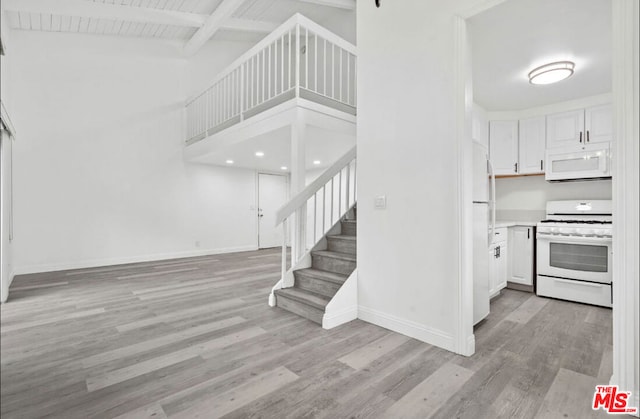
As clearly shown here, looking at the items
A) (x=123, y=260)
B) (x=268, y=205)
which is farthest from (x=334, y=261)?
(x=268, y=205)

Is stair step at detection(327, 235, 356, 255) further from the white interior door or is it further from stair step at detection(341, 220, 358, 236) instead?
the white interior door

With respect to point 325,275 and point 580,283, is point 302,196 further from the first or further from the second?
point 580,283

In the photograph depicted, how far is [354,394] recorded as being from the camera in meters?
1.72

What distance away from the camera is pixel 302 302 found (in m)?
2.92

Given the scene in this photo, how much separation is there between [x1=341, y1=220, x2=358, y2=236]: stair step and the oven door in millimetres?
2135

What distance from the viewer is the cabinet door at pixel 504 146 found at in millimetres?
4156

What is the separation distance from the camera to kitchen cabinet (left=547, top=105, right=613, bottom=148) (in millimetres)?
3531

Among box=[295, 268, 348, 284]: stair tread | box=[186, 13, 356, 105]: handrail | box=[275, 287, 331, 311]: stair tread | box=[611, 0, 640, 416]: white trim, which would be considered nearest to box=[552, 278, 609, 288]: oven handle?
box=[611, 0, 640, 416]: white trim

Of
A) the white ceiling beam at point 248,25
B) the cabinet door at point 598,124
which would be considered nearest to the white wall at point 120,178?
the white ceiling beam at point 248,25

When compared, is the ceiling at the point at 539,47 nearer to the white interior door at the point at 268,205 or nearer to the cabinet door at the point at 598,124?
the cabinet door at the point at 598,124

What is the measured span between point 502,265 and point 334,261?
2.07 meters

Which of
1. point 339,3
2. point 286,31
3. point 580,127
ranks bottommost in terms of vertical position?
point 580,127

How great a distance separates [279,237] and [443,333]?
6.32 m

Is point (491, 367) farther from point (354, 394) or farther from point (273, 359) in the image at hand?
point (273, 359)
